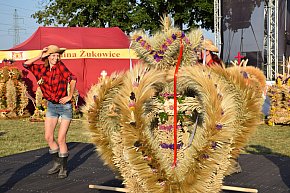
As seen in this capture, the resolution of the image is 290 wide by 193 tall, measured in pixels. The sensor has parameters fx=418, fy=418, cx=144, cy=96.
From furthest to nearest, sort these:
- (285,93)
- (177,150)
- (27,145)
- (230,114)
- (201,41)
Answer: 1. (285,93)
2. (27,145)
3. (201,41)
4. (177,150)
5. (230,114)

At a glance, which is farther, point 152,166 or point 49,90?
point 49,90

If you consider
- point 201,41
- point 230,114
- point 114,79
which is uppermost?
point 201,41

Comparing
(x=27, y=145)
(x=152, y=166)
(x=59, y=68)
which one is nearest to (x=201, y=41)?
(x=152, y=166)

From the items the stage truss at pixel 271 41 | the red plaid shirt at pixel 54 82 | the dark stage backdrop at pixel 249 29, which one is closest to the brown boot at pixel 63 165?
the red plaid shirt at pixel 54 82

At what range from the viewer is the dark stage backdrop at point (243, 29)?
15.7 meters

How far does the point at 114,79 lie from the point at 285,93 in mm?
8309

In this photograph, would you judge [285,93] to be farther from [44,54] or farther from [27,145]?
[44,54]

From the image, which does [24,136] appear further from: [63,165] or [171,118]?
[171,118]

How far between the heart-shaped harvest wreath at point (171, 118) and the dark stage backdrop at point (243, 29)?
40.1 feet

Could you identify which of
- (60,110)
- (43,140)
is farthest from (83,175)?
(43,140)

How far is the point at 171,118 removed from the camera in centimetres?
354

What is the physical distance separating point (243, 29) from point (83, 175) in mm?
12585

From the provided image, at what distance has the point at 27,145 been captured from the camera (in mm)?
8734

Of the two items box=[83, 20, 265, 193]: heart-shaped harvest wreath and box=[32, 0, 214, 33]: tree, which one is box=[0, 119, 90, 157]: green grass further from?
box=[32, 0, 214, 33]: tree
